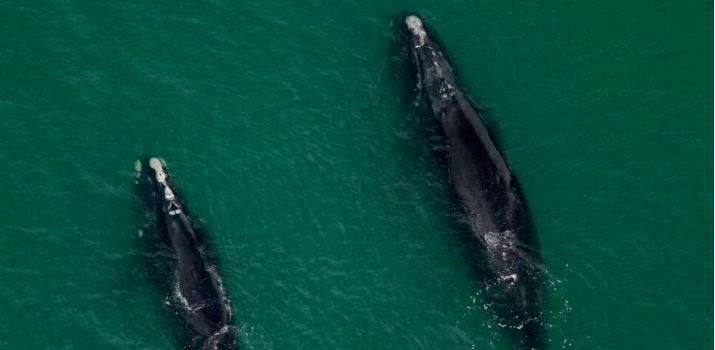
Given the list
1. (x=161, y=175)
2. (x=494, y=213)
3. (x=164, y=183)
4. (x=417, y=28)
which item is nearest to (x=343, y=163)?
(x=494, y=213)

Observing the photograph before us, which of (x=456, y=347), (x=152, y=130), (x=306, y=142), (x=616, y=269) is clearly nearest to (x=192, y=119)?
(x=152, y=130)

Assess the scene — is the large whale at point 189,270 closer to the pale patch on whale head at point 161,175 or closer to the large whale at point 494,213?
the pale patch on whale head at point 161,175

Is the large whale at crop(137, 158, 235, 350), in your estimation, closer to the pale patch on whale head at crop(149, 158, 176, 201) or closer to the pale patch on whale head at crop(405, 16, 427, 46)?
Result: the pale patch on whale head at crop(149, 158, 176, 201)

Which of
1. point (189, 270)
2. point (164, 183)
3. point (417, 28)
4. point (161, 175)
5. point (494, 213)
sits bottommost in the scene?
point (189, 270)

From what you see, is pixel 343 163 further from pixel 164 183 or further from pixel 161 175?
pixel 161 175

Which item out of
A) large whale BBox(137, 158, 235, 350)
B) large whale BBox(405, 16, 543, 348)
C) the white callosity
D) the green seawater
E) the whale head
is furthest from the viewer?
the whale head

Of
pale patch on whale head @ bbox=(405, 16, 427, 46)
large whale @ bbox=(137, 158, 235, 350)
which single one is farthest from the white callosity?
pale patch on whale head @ bbox=(405, 16, 427, 46)
